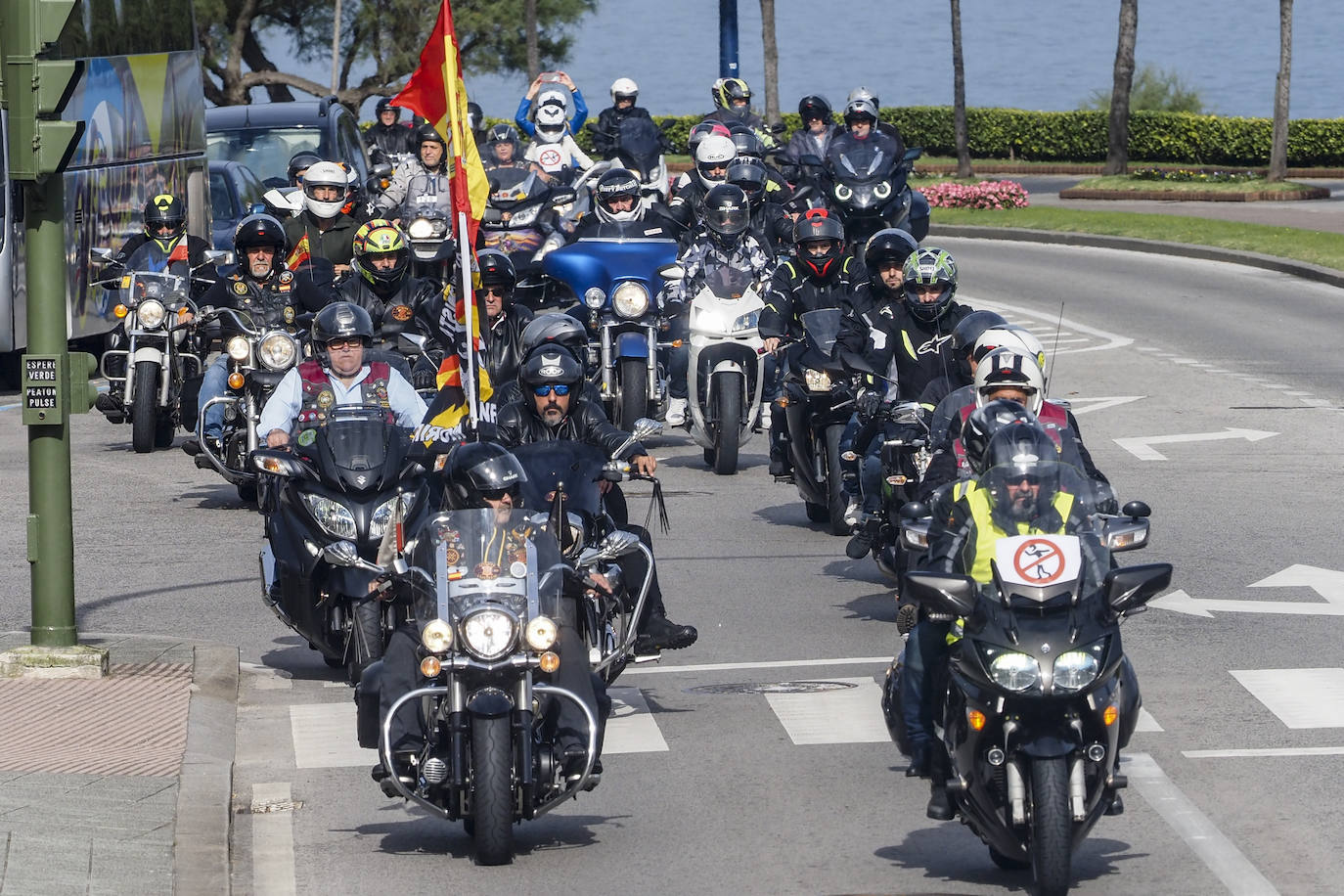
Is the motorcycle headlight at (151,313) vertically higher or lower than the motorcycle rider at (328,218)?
lower

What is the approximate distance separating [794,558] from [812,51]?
556ft

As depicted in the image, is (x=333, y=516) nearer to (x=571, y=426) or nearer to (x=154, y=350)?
(x=571, y=426)

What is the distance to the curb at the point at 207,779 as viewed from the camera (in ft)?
24.4

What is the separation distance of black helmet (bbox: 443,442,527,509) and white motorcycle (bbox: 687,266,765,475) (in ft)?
29.4

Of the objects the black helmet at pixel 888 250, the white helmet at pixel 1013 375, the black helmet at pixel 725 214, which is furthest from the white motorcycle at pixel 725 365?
the white helmet at pixel 1013 375

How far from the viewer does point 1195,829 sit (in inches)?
316

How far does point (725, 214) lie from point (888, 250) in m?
4.36

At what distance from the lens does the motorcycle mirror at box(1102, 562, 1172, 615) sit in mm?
6953

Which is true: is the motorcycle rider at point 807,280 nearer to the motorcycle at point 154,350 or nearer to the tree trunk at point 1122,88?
the motorcycle at point 154,350

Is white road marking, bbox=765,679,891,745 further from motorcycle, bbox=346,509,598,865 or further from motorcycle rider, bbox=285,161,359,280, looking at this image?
motorcycle rider, bbox=285,161,359,280

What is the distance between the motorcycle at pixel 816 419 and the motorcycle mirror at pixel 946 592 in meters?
7.50

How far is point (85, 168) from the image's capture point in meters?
24.0

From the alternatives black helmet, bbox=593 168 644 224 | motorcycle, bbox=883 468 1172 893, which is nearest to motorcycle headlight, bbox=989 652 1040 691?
motorcycle, bbox=883 468 1172 893

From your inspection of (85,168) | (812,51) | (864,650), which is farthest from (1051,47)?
(864,650)
